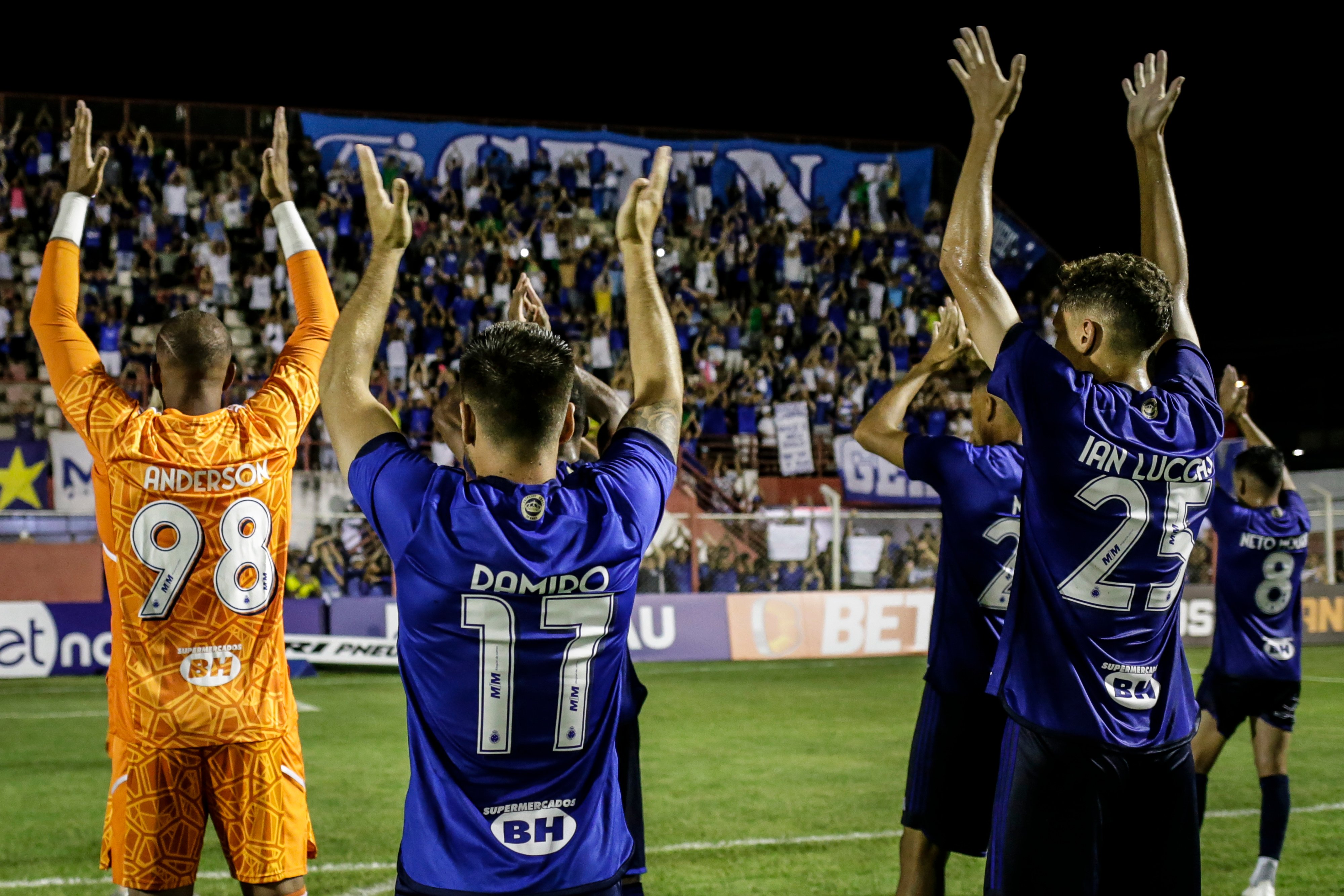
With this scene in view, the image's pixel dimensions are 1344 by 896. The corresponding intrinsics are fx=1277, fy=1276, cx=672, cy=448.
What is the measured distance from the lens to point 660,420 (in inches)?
114

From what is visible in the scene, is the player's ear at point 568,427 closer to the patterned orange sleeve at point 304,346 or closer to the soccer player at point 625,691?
the soccer player at point 625,691

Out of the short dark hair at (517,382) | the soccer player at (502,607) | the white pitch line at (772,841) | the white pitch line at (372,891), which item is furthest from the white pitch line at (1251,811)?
the short dark hair at (517,382)

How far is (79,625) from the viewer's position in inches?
606

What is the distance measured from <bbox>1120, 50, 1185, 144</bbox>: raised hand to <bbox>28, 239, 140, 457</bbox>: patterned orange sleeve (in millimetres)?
3269

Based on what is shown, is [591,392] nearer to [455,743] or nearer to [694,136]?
[455,743]

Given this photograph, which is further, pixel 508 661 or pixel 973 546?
pixel 973 546

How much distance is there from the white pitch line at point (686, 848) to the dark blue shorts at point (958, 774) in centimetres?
Answer: 266

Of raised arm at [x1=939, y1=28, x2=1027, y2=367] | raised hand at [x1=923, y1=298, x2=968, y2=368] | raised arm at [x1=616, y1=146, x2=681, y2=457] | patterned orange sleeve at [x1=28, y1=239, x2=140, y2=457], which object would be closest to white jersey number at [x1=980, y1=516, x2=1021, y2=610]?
raised hand at [x1=923, y1=298, x2=968, y2=368]

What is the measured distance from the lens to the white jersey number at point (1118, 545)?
11.6 feet

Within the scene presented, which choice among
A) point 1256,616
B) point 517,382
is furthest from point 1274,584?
point 517,382

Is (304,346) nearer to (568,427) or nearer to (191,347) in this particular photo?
(191,347)

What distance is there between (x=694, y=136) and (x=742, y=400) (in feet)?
26.7

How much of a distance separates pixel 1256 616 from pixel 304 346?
547cm

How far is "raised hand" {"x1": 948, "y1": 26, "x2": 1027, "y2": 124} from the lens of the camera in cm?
364
